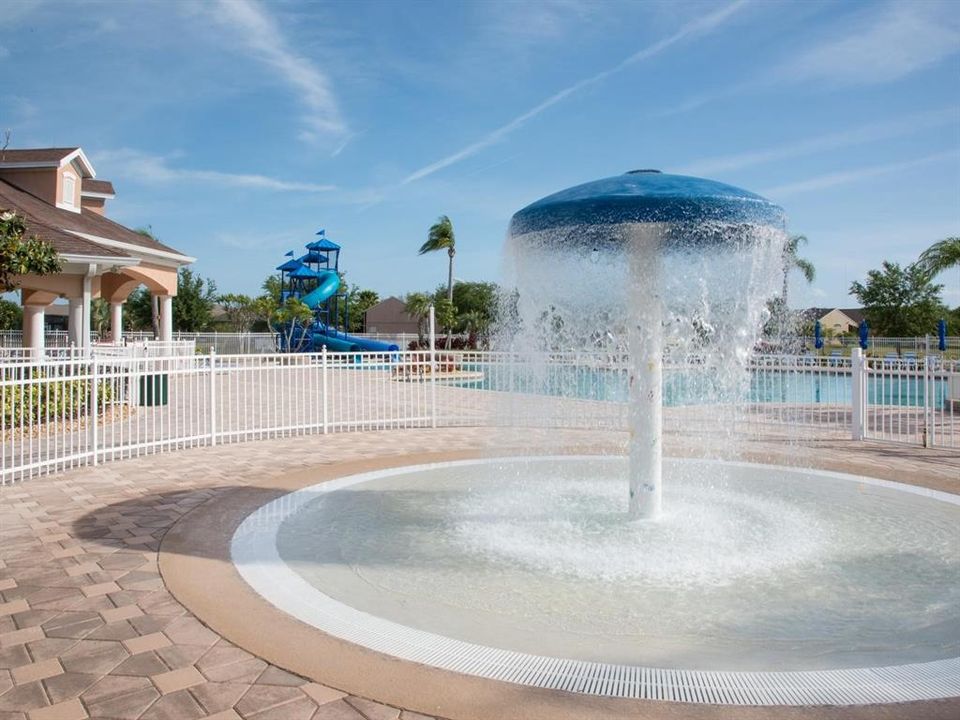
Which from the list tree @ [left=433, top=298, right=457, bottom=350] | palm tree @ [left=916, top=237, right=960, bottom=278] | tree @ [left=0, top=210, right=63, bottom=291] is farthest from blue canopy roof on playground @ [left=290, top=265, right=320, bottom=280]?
palm tree @ [left=916, top=237, right=960, bottom=278]

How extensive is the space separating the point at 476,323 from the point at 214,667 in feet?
143

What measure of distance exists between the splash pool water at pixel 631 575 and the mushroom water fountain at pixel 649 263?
106 centimetres

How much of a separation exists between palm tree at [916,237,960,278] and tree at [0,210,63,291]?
66.6 feet

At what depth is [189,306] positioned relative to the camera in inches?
1980

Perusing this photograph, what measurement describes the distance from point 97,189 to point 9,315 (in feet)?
118

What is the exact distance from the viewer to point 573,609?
14.0 feet

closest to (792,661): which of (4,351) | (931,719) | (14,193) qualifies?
(931,719)

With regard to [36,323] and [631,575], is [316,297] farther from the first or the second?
[631,575]

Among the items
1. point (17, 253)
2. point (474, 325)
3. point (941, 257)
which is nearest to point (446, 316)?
point (474, 325)

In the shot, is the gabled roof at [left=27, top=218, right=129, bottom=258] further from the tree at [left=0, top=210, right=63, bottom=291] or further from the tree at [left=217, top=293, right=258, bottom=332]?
the tree at [left=217, top=293, right=258, bottom=332]

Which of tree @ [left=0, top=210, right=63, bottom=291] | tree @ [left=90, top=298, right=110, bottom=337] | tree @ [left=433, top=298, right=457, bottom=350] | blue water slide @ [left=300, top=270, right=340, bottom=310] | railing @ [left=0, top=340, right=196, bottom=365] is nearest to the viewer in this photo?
tree @ [left=0, top=210, right=63, bottom=291]

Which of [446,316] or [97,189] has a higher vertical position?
[97,189]

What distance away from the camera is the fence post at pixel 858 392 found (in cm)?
1153

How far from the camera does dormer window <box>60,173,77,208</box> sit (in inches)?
854
